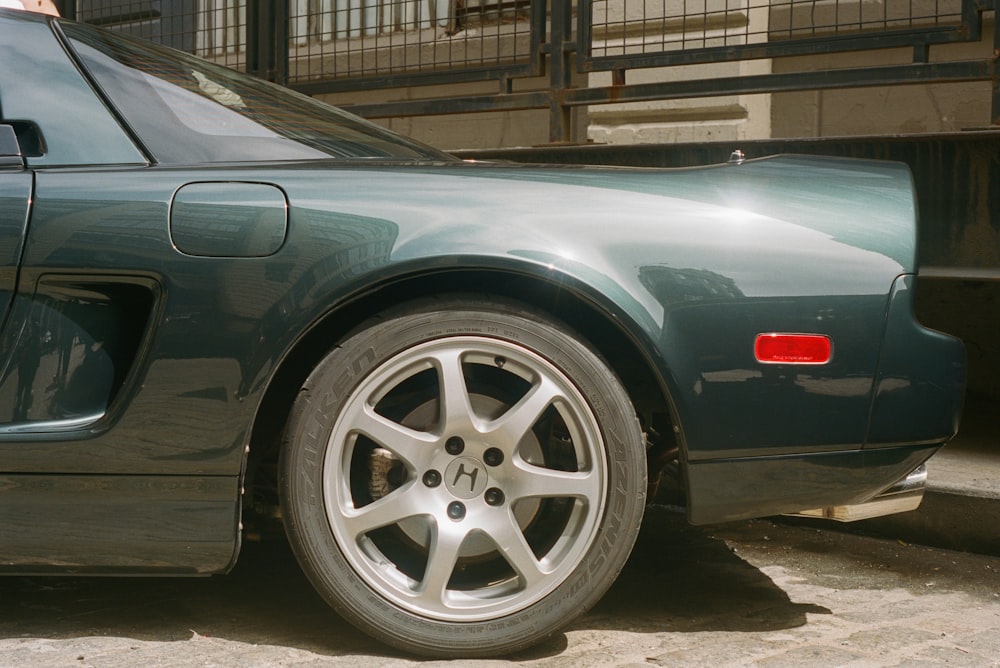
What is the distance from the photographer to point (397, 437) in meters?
2.52

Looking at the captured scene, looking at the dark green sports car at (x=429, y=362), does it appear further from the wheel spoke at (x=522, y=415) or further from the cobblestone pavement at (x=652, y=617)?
the cobblestone pavement at (x=652, y=617)

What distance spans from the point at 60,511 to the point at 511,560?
90cm

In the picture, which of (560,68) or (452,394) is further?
(560,68)

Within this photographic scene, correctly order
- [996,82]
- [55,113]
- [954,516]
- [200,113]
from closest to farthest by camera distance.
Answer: [55,113] < [200,113] < [954,516] < [996,82]

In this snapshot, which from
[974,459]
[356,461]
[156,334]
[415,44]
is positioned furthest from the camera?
[415,44]

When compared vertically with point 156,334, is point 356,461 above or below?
below

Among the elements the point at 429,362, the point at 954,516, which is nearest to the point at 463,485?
the point at 429,362

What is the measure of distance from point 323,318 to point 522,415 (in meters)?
0.44

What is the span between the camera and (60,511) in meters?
2.47

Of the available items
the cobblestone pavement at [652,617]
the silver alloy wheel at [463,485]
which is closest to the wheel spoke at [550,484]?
the silver alloy wheel at [463,485]

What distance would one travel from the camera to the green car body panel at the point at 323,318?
8.08 ft

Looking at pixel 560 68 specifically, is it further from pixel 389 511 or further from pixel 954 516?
pixel 389 511

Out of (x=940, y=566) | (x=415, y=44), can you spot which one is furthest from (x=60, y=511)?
(x=415, y=44)

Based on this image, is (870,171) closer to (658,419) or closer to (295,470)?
(658,419)
